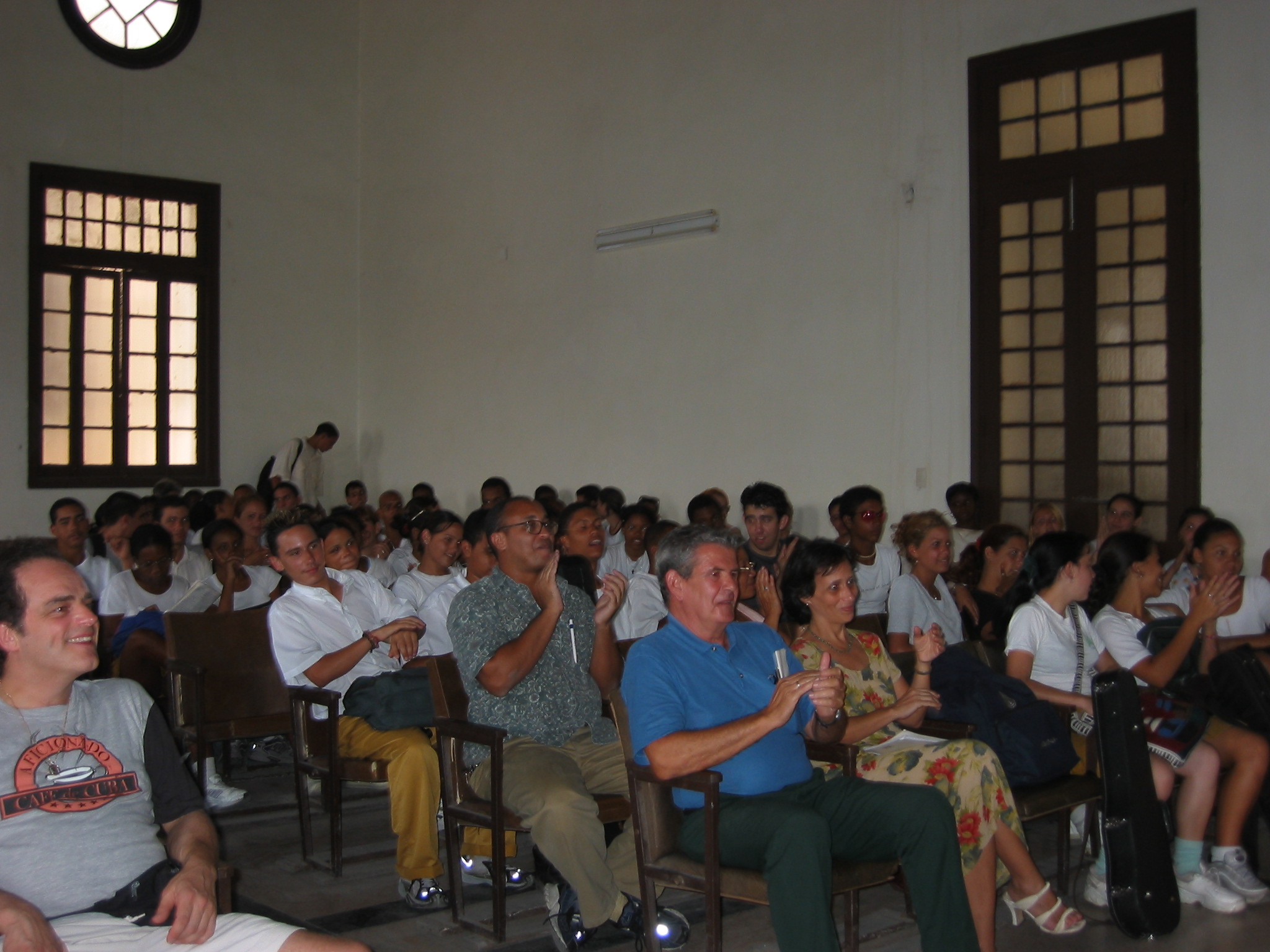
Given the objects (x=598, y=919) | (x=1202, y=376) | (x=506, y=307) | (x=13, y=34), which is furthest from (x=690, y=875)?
(x=13, y=34)

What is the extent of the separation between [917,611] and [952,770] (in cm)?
150

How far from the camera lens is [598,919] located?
3.22m

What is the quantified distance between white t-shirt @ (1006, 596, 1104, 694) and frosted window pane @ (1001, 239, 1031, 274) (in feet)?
13.8

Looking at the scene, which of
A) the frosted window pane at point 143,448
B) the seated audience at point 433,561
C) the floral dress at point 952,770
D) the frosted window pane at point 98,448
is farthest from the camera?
the frosted window pane at point 143,448

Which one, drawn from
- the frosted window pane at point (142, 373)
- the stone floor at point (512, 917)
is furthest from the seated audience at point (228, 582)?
the frosted window pane at point (142, 373)

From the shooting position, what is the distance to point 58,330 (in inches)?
425

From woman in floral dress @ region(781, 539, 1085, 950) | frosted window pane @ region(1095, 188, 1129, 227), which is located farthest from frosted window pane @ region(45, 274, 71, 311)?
woman in floral dress @ region(781, 539, 1085, 950)

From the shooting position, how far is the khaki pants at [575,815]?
10.6ft

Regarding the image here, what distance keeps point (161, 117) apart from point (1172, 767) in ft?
34.4

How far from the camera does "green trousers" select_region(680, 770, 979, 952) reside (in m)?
2.66

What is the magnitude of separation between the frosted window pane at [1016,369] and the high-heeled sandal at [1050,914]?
15.6ft

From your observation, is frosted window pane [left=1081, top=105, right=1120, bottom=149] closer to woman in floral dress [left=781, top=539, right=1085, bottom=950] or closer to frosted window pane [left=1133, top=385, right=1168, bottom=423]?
frosted window pane [left=1133, top=385, right=1168, bottom=423]

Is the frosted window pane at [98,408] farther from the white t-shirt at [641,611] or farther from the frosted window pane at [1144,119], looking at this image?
the frosted window pane at [1144,119]

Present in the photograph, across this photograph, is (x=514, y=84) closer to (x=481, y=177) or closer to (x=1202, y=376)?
(x=481, y=177)
